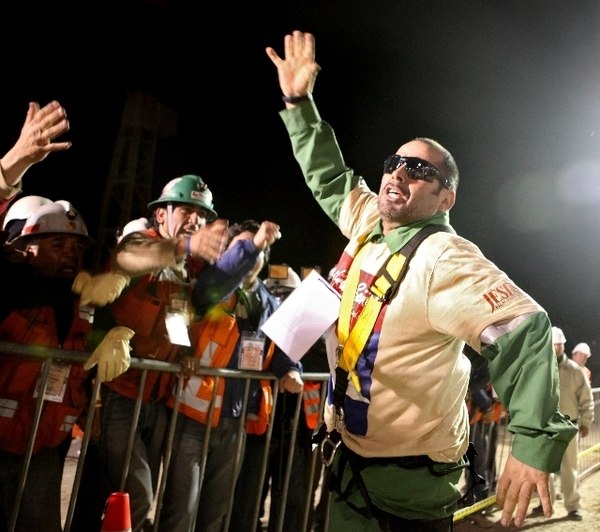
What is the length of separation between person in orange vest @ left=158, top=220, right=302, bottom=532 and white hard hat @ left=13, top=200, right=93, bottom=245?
0.93 meters

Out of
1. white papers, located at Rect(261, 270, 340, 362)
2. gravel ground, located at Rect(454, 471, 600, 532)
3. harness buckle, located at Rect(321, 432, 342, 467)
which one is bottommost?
gravel ground, located at Rect(454, 471, 600, 532)

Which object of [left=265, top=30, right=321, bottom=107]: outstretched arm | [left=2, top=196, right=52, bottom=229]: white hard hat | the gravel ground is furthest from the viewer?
the gravel ground

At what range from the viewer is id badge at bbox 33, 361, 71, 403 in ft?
9.06

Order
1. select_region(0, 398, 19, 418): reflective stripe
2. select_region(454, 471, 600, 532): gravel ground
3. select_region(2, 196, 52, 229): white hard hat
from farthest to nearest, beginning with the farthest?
select_region(454, 471, 600, 532): gravel ground < select_region(2, 196, 52, 229): white hard hat < select_region(0, 398, 19, 418): reflective stripe

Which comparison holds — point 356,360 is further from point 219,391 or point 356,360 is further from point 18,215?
point 18,215

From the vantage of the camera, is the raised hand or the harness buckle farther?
the raised hand

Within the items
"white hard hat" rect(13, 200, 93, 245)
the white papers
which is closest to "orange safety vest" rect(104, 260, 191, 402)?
"white hard hat" rect(13, 200, 93, 245)

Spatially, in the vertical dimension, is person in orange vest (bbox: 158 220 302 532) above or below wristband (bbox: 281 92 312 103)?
below

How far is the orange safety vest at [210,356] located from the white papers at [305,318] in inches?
45.3

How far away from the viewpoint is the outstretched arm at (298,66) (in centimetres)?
305

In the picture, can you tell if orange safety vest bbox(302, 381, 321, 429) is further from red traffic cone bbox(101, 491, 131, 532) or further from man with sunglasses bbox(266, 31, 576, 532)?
red traffic cone bbox(101, 491, 131, 532)

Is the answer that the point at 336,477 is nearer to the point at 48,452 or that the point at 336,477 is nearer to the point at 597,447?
the point at 48,452

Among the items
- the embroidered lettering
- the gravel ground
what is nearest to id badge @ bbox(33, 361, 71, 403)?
the embroidered lettering

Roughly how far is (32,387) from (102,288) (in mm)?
673
